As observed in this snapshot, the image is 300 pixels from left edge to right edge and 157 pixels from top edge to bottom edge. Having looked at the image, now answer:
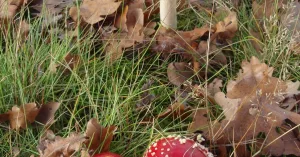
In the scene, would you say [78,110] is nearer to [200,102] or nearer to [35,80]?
[35,80]

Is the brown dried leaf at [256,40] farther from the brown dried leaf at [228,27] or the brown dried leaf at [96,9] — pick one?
the brown dried leaf at [96,9]

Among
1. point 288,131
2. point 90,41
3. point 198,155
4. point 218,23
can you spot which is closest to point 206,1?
point 218,23

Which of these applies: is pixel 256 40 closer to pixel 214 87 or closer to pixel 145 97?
pixel 214 87

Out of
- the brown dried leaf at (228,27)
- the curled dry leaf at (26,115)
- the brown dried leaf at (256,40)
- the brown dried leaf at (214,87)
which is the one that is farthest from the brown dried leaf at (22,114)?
the brown dried leaf at (256,40)

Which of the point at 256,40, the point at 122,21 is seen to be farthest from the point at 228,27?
the point at 122,21

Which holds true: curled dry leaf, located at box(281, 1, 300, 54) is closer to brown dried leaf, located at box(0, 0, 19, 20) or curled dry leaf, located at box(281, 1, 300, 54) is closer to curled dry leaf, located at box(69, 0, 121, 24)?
curled dry leaf, located at box(69, 0, 121, 24)

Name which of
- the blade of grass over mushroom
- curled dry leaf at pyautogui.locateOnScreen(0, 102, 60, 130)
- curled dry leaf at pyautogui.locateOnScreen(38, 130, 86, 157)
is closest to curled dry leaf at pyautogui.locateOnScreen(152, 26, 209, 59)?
the blade of grass over mushroom

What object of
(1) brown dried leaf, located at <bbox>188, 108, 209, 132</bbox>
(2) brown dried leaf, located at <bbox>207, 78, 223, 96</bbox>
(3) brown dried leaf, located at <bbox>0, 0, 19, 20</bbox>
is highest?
(3) brown dried leaf, located at <bbox>0, 0, 19, 20</bbox>
